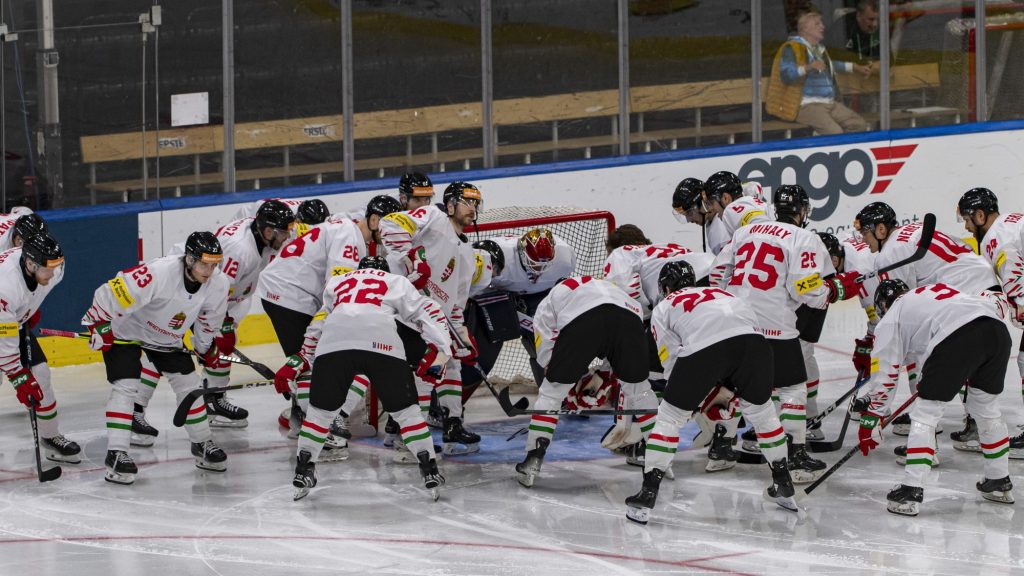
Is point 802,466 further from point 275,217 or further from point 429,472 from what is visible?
point 275,217

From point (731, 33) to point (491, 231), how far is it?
10.4ft

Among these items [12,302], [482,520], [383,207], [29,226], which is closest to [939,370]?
[482,520]

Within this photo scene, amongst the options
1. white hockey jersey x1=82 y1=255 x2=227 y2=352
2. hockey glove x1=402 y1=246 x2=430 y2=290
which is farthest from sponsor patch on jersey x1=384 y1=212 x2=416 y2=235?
white hockey jersey x1=82 y1=255 x2=227 y2=352

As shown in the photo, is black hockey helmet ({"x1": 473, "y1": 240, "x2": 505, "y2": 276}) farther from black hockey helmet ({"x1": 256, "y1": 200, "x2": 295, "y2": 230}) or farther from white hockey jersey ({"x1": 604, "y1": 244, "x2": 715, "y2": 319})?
black hockey helmet ({"x1": 256, "y1": 200, "x2": 295, "y2": 230})

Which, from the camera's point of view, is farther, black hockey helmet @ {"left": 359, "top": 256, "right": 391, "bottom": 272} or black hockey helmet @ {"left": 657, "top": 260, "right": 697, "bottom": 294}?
black hockey helmet @ {"left": 359, "top": 256, "right": 391, "bottom": 272}

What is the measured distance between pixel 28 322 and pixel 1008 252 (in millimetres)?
4294

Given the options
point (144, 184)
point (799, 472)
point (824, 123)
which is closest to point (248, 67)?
point (144, 184)

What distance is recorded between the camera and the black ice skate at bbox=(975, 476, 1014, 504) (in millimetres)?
5258

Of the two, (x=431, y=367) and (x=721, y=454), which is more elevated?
(x=431, y=367)

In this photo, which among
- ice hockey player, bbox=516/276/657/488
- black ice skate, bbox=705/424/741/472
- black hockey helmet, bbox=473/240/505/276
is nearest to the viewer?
ice hockey player, bbox=516/276/657/488

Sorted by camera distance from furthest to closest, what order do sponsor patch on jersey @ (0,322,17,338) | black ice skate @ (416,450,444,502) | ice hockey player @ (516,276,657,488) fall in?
sponsor patch on jersey @ (0,322,17,338) < ice hockey player @ (516,276,657,488) < black ice skate @ (416,450,444,502)

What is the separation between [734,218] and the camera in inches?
258

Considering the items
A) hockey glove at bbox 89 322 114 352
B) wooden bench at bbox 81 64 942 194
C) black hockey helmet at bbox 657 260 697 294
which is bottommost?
hockey glove at bbox 89 322 114 352

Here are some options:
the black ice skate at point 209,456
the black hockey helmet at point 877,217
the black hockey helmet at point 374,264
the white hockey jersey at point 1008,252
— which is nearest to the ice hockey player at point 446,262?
the black hockey helmet at point 374,264
